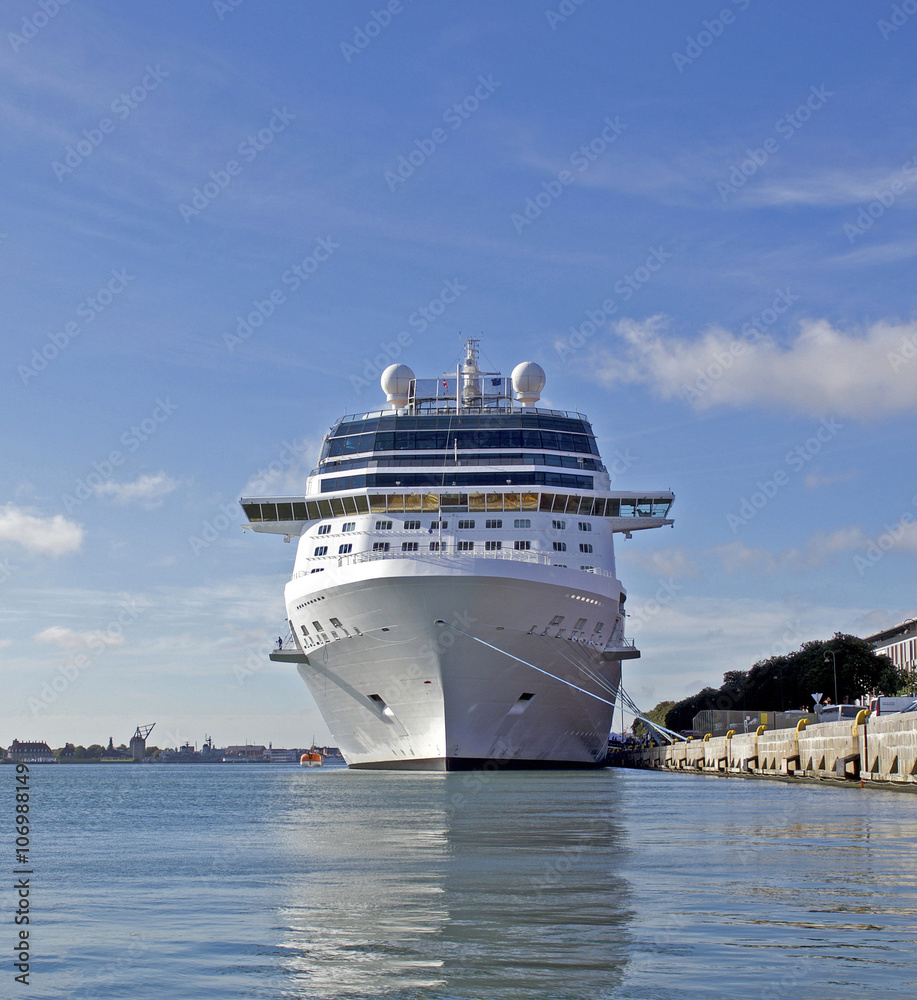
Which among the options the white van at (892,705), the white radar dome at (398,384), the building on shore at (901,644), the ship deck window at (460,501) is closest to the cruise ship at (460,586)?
the ship deck window at (460,501)

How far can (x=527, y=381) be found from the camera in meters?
60.2

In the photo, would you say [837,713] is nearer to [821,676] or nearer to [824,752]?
[824,752]

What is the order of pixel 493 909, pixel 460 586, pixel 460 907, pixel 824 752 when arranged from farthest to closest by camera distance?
pixel 460 586 → pixel 824 752 → pixel 460 907 → pixel 493 909

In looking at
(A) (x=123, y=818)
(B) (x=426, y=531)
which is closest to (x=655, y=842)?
(A) (x=123, y=818)

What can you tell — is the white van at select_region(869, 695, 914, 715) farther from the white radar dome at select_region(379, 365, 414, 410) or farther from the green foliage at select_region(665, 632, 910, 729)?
the green foliage at select_region(665, 632, 910, 729)

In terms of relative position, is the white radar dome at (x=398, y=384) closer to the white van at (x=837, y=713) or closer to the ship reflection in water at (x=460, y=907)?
the white van at (x=837, y=713)

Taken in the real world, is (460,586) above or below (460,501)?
below

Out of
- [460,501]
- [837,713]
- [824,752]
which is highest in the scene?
[460,501]

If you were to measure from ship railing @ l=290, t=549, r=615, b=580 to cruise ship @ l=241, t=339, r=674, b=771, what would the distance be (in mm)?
104

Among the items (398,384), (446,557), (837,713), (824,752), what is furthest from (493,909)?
(398,384)

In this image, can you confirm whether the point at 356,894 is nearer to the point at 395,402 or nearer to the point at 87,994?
the point at 87,994

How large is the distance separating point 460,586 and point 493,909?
28.0 metres

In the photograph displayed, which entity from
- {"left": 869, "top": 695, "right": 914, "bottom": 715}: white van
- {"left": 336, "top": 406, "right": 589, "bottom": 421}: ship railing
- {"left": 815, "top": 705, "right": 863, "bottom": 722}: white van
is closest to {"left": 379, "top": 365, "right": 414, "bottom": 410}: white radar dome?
{"left": 336, "top": 406, "right": 589, "bottom": 421}: ship railing

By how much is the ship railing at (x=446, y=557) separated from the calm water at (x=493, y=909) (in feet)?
55.9
